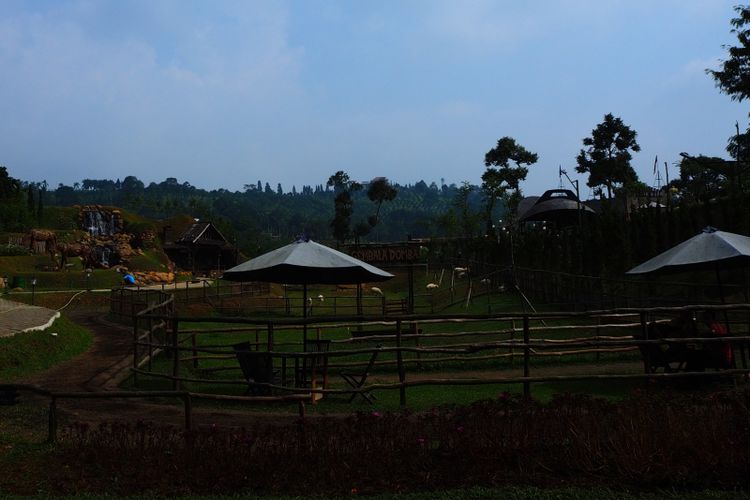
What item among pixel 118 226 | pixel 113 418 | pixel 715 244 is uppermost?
pixel 118 226

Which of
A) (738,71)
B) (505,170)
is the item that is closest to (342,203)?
(505,170)

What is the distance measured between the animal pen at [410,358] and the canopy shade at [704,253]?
95 cm

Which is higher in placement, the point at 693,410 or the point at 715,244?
the point at 715,244

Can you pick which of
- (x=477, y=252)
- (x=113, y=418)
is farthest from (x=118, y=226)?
(x=113, y=418)

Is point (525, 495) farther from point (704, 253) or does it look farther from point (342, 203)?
point (342, 203)

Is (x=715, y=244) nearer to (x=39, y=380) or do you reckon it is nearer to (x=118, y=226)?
(x=39, y=380)

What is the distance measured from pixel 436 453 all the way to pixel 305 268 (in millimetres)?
4620

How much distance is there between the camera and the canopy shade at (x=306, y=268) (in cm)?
934

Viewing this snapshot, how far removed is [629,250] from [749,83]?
38.2 ft

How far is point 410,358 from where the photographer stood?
13.6 meters

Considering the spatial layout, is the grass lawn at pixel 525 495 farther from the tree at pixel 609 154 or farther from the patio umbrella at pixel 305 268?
the tree at pixel 609 154

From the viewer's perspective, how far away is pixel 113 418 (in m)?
7.97


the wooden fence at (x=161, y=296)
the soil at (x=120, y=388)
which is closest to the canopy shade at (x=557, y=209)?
the wooden fence at (x=161, y=296)

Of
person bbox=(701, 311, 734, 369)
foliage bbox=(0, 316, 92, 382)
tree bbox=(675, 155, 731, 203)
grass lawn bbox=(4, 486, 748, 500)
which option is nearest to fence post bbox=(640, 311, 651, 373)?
person bbox=(701, 311, 734, 369)
